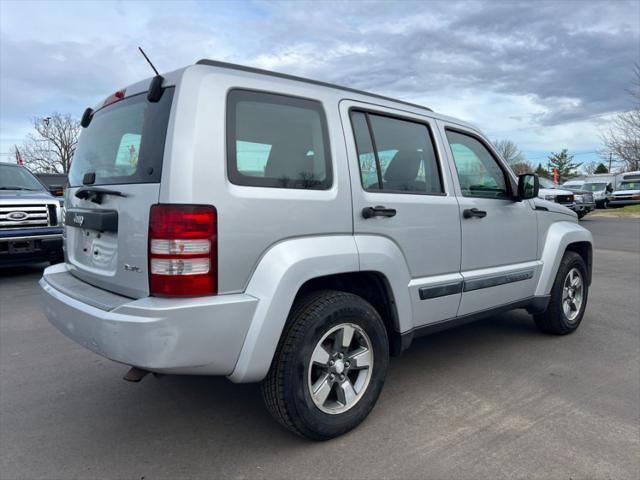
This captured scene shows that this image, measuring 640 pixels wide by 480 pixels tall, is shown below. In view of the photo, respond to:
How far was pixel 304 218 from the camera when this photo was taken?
2.63 m

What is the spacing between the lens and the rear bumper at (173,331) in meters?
2.24

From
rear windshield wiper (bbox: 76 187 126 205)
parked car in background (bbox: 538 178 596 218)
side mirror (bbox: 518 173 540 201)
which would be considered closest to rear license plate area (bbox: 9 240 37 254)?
rear windshield wiper (bbox: 76 187 126 205)

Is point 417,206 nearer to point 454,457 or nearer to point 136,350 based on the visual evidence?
point 454,457

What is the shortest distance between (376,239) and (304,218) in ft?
1.79

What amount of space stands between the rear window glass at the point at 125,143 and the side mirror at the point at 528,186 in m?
2.81

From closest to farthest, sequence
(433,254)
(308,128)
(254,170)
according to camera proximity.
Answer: (254,170)
(308,128)
(433,254)

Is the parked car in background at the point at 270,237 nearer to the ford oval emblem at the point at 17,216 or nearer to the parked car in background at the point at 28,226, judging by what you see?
the parked car in background at the point at 28,226

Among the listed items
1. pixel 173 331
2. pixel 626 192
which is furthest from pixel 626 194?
pixel 173 331

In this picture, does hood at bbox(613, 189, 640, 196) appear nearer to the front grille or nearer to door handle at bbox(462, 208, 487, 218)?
door handle at bbox(462, 208, 487, 218)

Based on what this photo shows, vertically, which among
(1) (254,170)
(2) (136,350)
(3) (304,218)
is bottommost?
(2) (136,350)

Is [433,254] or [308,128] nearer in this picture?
[308,128]

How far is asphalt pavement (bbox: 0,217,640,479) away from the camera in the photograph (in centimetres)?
Answer: 256

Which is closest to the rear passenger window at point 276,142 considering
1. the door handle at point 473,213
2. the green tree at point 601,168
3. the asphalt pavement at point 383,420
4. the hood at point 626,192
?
the door handle at point 473,213

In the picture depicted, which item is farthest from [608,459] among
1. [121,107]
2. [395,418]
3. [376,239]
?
[121,107]
